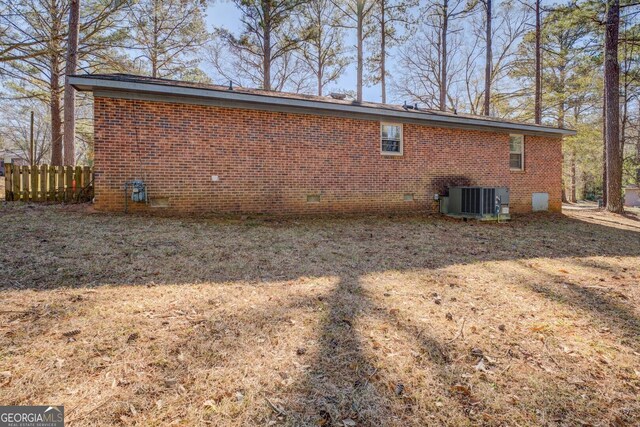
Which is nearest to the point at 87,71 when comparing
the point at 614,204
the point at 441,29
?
the point at 441,29

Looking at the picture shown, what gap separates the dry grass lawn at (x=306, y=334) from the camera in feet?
6.37

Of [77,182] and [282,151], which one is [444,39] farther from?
[77,182]

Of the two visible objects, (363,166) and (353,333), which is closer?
(353,333)

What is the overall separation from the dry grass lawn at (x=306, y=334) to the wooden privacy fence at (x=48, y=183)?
146 inches

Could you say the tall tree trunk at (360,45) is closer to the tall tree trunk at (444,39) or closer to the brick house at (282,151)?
the tall tree trunk at (444,39)

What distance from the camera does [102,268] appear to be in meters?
4.08

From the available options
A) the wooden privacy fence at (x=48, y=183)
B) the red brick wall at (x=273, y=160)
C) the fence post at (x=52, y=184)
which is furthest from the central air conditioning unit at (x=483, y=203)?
the fence post at (x=52, y=184)

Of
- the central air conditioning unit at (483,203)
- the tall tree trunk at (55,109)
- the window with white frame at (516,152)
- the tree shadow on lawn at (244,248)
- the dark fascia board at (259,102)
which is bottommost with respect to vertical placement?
the tree shadow on lawn at (244,248)

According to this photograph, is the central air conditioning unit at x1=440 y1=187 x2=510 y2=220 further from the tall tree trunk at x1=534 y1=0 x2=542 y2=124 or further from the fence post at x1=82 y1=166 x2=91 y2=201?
the tall tree trunk at x1=534 y1=0 x2=542 y2=124

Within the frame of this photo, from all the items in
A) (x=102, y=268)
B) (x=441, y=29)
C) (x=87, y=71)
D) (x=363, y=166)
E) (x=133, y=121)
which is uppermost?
(x=441, y=29)

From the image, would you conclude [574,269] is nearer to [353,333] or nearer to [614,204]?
[353,333]

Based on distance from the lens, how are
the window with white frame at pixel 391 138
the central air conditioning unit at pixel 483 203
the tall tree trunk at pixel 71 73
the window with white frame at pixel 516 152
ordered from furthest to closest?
the window with white frame at pixel 516 152 < the tall tree trunk at pixel 71 73 < the window with white frame at pixel 391 138 < the central air conditioning unit at pixel 483 203

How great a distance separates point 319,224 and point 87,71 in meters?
11.6

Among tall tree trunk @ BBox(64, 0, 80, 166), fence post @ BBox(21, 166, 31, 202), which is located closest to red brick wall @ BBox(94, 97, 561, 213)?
fence post @ BBox(21, 166, 31, 202)
